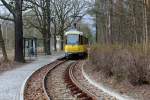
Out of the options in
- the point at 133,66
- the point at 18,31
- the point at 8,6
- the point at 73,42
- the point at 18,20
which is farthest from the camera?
the point at 73,42

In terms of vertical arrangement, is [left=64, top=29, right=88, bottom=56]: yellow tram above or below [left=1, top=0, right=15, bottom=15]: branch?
below

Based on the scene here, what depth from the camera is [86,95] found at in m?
15.5

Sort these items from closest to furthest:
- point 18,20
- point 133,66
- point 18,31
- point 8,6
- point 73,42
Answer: point 133,66
point 8,6
point 18,20
point 18,31
point 73,42

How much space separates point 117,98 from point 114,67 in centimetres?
385

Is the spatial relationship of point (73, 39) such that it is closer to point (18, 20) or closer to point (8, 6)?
point (18, 20)

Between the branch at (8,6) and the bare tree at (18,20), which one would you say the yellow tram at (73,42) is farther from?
the branch at (8,6)

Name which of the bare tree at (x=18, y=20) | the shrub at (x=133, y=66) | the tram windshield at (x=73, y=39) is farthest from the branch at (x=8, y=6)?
the shrub at (x=133, y=66)

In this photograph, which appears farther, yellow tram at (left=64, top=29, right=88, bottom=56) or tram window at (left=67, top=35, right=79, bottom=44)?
tram window at (left=67, top=35, right=79, bottom=44)

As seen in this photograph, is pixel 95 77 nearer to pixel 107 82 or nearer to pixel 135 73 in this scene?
pixel 107 82

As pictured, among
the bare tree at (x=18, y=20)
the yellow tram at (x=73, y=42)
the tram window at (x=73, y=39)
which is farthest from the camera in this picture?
the tram window at (x=73, y=39)

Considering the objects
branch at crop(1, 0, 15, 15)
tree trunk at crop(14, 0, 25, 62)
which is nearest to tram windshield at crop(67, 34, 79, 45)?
tree trunk at crop(14, 0, 25, 62)

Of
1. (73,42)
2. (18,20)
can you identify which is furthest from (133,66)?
(73,42)

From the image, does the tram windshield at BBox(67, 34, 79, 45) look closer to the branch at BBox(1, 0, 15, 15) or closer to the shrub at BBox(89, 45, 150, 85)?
the branch at BBox(1, 0, 15, 15)

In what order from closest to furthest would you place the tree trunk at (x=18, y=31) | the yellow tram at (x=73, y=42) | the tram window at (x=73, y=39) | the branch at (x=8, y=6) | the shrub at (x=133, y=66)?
the shrub at (x=133, y=66) < the branch at (x=8, y=6) < the tree trunk at (x=18, y=31) < the yellow tram at (x=73, y=42) < the tram window at (x=73, y=39)
